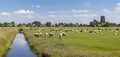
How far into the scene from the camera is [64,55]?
2611 cm

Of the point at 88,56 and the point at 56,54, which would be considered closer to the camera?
the point at 88,56

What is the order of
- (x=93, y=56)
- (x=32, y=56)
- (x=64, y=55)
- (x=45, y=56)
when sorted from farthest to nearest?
(x=32, y=56)
(x=45, y=56)
(x=64, y=55)
(x=93, y=56)

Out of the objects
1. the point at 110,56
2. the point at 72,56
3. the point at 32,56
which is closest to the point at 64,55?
the point at 72,56

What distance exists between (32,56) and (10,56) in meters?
3.02

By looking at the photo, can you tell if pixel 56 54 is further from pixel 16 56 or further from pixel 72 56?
pixel 16 56

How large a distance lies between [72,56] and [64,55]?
1.10 meters

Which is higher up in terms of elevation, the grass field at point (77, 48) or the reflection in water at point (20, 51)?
the grass field at point (77, 48)

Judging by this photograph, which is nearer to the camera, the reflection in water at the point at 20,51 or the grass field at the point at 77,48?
the grass field at the point at 77,48

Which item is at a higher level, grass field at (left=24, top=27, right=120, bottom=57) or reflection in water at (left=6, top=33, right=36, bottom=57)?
grass field at (left=24, top=27, right=120, bottom=57)

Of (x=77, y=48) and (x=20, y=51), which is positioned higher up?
(x=77, y=48)

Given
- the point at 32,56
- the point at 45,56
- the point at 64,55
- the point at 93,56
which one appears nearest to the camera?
the point at 93,56

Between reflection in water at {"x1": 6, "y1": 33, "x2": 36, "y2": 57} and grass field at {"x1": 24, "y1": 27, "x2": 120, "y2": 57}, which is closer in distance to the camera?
grass field at {"x1": 24, "y1": 27, "x2": 120, "y2": 57}

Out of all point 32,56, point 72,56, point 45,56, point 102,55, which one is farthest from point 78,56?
point 32,56

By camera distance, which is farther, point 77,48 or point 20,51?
point 20,51
